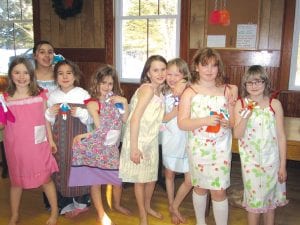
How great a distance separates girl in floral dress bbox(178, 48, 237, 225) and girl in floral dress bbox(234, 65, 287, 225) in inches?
3.6

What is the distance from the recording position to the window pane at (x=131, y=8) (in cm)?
437

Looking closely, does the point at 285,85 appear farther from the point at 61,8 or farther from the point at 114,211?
the point at 61,8

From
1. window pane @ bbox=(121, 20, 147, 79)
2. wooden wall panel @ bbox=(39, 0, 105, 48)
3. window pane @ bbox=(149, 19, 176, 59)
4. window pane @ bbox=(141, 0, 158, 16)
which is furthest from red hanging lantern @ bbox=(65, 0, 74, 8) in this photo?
window pane @ bbox=(149, 19, 176, 59)

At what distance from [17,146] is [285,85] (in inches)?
109

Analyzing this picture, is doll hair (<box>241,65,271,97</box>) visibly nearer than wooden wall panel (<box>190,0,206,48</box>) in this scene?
Yes

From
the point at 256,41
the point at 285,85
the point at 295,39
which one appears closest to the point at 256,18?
the point at 256,41

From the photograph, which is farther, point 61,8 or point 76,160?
point 61,8

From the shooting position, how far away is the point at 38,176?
2.25m

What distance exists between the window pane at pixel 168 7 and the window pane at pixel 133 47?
29cm

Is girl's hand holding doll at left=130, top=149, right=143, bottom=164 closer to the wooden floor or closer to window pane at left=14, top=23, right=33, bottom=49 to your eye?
the wooden floor

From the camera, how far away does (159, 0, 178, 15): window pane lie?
411 cm

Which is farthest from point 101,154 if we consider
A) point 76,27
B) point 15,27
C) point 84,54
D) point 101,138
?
point 15,27

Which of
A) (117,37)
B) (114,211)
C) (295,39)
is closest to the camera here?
(114,211)

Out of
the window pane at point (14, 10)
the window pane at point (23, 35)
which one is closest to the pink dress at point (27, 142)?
the window pane at point (23, 35)
